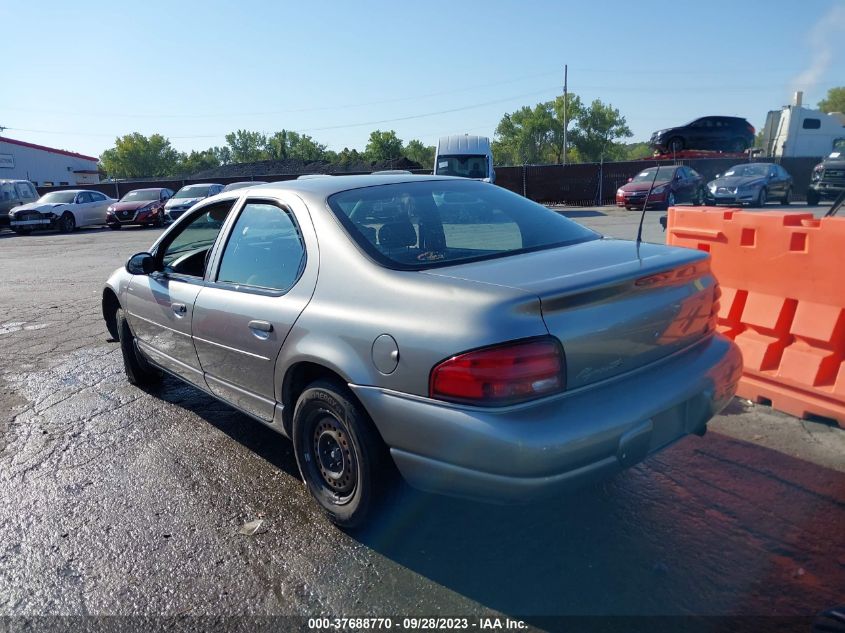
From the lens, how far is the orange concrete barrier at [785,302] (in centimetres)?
401

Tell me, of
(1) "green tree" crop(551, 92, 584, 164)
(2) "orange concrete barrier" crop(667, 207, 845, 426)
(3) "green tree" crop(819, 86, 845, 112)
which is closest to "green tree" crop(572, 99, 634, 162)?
(1) "green tree" crop(551, 92, 584, 164)

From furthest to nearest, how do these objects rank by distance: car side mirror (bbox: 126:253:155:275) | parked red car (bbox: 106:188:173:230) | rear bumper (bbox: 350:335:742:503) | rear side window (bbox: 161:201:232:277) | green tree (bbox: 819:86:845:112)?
green tree (bbox: 819:86:845:112)
parked red car (bbox: 106:188:173:230)
car side mirror (bbox: 126:253:155:275)
rear side window (bbox: 161:201:232:277)
rear bumper (bbox: 350:335:742:503)

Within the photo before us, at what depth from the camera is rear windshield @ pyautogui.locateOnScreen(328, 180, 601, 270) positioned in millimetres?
3125

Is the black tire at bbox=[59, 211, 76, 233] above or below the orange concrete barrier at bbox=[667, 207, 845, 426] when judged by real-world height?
below

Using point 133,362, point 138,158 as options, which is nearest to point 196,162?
point 138,158

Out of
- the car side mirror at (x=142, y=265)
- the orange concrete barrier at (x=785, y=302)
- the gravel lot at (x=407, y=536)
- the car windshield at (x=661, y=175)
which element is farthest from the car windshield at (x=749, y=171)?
the car side mirror at (x=142, y=265)

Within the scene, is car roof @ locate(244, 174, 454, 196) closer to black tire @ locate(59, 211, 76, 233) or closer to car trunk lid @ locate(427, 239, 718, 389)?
car trunk lid @ locate(427, 239, 718, 389)

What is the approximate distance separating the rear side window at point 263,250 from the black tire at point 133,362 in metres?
1.83

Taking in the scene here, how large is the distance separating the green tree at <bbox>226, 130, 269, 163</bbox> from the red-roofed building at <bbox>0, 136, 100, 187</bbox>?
196ft

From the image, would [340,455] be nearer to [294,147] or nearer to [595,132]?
[595,132]

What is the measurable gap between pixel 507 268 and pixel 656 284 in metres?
0.65

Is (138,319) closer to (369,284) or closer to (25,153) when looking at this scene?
(369,284)

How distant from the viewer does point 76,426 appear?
458cm

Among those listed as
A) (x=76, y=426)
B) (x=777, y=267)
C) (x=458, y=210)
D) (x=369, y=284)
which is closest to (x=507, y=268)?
(x=369, y=284)
